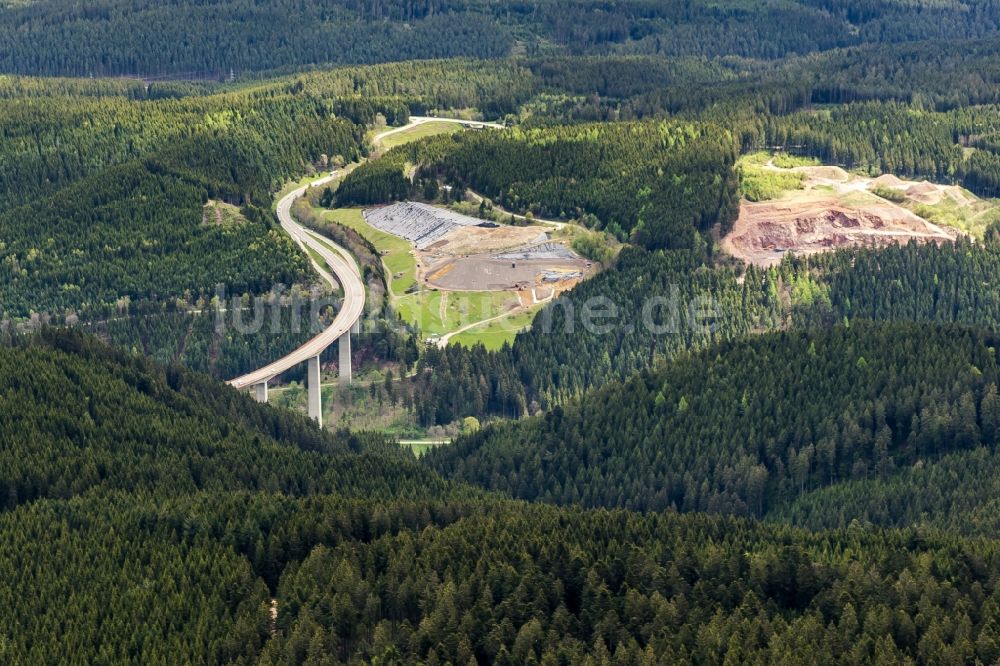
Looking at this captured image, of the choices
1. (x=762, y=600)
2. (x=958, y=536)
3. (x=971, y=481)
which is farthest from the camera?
(x=971, y=481)

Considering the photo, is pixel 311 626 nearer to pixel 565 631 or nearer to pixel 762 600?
pixel 565 631

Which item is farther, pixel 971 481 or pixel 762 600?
pixel 971 481

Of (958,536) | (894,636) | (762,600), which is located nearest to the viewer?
(894,636)

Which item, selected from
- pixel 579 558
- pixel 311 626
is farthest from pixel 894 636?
pixel 311 626

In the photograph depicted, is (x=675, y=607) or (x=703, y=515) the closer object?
(x=675, y=607)

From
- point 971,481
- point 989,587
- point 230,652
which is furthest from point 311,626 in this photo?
point 971,481

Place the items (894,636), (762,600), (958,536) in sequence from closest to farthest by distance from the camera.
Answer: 1. (894,636)
2. (762,600)
3. (958,536)

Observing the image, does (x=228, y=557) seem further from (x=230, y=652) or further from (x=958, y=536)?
(x=958, y=536)
